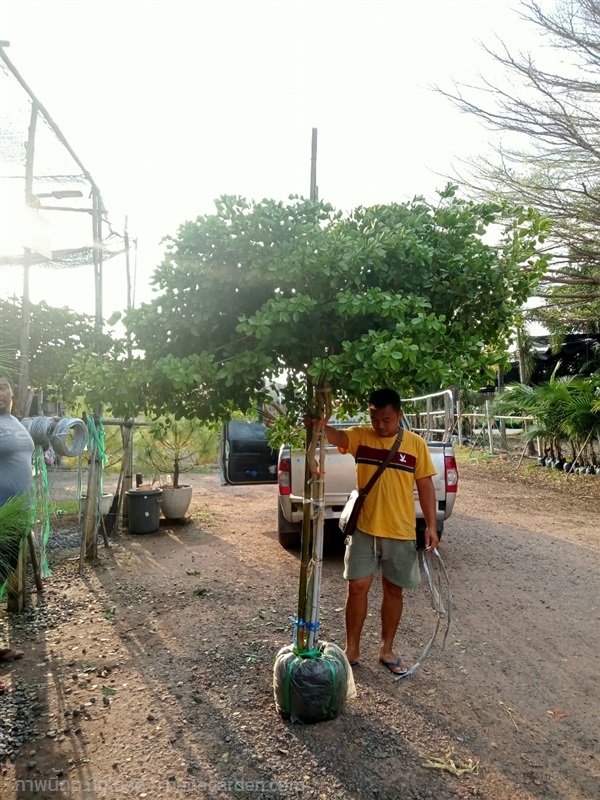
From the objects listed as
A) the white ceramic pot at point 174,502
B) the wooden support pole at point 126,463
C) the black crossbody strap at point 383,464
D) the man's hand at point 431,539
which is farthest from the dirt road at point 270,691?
the white ceramic pot at point 174,502

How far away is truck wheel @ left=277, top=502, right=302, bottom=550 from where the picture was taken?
6699mm

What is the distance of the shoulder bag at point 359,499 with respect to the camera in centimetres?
343

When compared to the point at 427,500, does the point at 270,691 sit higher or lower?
lower

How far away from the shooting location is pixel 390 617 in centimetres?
358

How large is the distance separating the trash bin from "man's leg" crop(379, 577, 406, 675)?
15.9 feet

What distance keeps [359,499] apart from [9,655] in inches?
95.7

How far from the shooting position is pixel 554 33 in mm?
9461

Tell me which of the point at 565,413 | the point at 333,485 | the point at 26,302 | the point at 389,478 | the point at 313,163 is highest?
the point at 313,163

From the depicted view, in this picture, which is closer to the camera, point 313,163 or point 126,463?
point 313,163

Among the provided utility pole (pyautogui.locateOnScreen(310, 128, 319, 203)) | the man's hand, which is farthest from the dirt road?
utility pole (pyautogui.locateOnScreen(310, 128, 319, 203))

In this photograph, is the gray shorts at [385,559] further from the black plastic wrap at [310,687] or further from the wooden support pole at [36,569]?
the wooden support pole at [36,569]

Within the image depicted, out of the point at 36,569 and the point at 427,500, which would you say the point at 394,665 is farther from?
the point at 36,569

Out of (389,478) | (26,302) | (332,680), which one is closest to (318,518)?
(389,478)

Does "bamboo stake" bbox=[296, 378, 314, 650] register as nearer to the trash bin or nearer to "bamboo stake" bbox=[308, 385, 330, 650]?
"bamboo stake" bbox=[308, 385, 330, 650]
